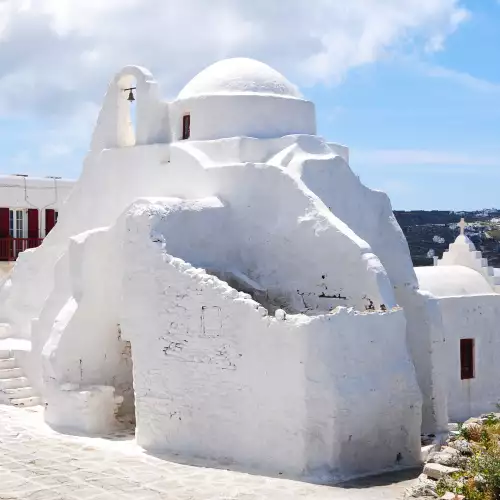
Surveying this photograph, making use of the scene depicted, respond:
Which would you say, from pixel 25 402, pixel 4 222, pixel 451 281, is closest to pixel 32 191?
pixel 4 222

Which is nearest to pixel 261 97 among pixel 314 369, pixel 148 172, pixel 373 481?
pixel 148 172

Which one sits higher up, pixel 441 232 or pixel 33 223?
pixel 441 232

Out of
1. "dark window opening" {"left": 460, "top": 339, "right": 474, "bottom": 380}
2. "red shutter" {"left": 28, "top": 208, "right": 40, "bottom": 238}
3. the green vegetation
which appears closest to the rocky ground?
the green vegetation

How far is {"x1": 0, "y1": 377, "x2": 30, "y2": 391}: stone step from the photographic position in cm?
1675

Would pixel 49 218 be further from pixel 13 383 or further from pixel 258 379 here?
pixel 258 379

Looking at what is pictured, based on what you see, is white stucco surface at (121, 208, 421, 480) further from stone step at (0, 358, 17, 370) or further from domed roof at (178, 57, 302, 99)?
stone step at (0, 358, 17, 370)

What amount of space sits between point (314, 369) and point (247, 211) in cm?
392

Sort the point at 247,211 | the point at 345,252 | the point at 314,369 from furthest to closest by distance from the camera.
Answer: the point at 247,211 < the point at 345,252 < the point at 314,369

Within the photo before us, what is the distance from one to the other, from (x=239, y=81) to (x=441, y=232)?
27.5 m

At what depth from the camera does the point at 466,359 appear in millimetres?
17766

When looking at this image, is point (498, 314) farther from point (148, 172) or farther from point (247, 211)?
point (148, 172)

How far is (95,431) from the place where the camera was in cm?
1477

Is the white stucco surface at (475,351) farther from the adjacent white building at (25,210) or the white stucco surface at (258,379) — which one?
the adjacent white building at (25,210)

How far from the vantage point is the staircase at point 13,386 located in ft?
54.3
